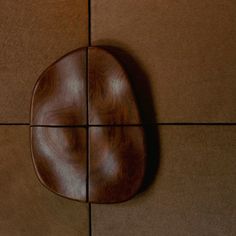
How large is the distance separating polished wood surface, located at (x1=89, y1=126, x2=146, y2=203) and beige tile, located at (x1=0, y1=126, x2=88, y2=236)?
19 cm

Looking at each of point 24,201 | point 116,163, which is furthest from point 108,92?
point 24,201

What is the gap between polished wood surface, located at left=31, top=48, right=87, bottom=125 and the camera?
1384 mm

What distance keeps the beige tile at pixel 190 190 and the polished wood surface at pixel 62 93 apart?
0.36 metres

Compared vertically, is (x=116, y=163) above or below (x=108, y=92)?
below

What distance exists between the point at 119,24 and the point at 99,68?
20 cm

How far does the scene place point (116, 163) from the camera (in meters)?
1.33

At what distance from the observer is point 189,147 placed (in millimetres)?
1324

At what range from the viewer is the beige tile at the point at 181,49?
1281 mm

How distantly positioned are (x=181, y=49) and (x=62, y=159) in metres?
0.65

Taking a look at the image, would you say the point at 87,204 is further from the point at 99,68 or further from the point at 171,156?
the point at 99,68

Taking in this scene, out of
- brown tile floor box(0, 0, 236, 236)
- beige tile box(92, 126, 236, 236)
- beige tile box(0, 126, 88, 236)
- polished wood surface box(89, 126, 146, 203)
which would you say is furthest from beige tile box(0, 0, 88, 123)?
beige tile box(92, 126, 236, 236)

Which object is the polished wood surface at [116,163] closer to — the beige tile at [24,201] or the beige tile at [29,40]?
the beige tile at [24,201]

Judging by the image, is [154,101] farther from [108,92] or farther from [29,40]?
[29,40]

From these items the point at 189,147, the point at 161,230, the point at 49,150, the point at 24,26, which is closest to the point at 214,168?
the point at 189,147
